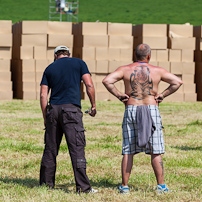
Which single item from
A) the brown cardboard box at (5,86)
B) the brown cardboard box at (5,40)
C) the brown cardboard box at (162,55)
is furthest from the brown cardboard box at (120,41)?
the brown cardboard box at (5,86)

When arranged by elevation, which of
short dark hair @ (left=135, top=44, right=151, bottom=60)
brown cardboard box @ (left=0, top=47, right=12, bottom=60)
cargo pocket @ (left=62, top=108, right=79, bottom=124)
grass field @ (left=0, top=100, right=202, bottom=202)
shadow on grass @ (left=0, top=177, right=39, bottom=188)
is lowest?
shadow on grass @ (left=0, top=177, right=39, bottom=188)

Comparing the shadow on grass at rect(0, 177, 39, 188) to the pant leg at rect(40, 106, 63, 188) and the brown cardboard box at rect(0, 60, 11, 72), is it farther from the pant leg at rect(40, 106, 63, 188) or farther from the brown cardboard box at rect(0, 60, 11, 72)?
the brown cardboard box at rect(0, 60, 11, 72)

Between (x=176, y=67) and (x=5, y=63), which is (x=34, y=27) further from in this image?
(x=176, y=67)

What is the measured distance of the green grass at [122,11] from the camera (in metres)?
76.6

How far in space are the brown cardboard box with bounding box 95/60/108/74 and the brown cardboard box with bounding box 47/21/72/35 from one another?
1.95 metres

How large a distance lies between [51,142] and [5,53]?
1641 cm

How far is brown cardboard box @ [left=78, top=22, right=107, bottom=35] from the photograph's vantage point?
21953mm

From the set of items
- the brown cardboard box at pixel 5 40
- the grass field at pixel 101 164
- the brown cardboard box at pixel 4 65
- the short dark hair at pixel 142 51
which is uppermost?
the brown cardboard box at pixel 5 40

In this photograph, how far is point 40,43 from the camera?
860 inches

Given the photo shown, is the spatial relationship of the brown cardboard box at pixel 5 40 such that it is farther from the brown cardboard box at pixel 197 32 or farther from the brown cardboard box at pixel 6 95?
the brown cardboard box at pixel 197 32

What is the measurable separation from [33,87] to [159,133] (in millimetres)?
16200

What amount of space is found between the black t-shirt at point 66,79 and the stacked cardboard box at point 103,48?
15.7 m

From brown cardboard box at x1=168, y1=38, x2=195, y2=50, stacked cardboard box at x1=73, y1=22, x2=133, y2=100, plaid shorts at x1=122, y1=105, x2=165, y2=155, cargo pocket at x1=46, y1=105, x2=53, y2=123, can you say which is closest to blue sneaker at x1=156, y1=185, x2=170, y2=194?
plaid shorts at x1=122, y1=105, x2=165, y2=155

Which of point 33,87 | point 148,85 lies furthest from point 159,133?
point 33,87
